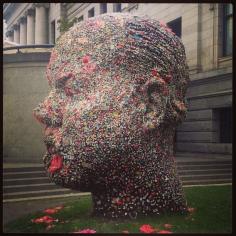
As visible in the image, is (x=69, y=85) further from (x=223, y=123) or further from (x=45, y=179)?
(x=223, y=123)

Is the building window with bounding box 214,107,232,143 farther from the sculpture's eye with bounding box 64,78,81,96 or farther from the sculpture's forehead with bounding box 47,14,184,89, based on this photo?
the sculpture's eye with bounding box 64,78,81,96

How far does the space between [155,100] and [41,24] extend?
15360 millimetres

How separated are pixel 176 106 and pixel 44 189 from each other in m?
4.38

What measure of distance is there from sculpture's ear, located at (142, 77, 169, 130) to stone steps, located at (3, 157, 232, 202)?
3.90 m

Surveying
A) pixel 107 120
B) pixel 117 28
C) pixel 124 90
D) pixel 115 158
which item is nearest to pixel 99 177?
pixel 115 158

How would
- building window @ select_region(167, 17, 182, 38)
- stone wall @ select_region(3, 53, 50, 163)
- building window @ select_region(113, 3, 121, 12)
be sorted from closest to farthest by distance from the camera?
stone wall @ select_region(3, 53, 50, 163) < building window @ select_region(113, 3, 121, 12) < building window @ select_region(167, 17, 182, 38)

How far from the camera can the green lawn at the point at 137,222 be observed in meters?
5.12

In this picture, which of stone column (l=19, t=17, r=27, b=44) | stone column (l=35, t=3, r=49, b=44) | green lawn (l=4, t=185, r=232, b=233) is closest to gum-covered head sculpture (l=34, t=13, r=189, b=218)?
green lawn (l=4, t=185, r=232, b=233)

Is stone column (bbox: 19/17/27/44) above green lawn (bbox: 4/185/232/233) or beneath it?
above

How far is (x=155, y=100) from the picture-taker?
5.28 meters

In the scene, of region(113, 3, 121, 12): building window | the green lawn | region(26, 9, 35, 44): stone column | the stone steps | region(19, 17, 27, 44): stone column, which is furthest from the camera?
region(26, 9, 35, 44): stone column

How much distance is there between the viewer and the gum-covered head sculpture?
4961 millimetres

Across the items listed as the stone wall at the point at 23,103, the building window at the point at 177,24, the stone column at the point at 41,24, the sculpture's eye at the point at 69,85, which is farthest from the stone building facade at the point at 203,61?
the sculpture's eye at the point at 69,85

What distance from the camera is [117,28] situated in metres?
5.28
